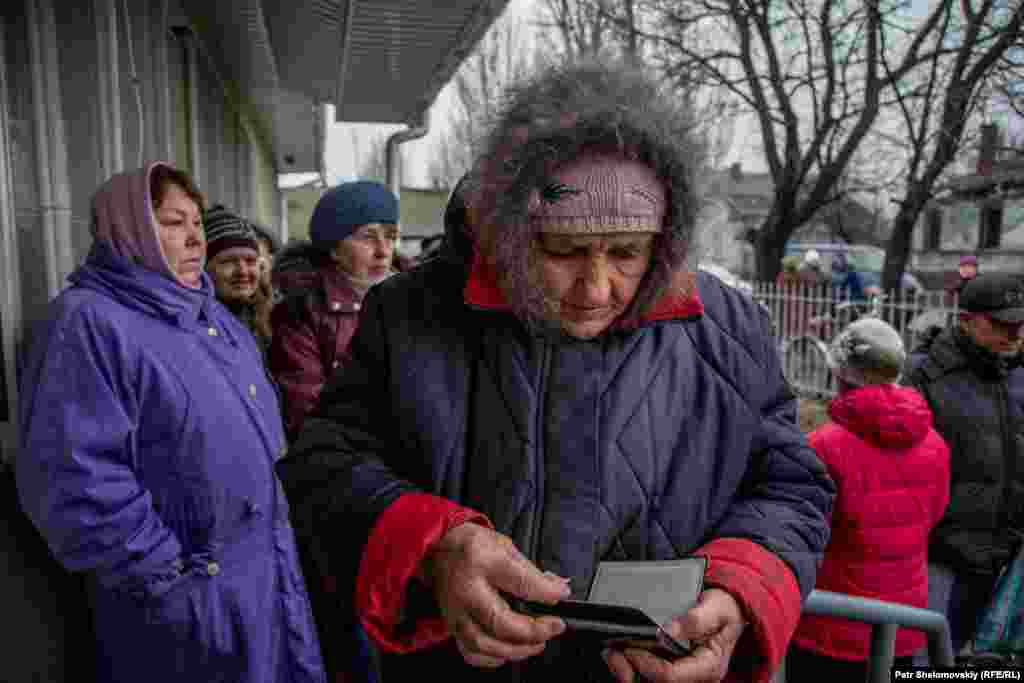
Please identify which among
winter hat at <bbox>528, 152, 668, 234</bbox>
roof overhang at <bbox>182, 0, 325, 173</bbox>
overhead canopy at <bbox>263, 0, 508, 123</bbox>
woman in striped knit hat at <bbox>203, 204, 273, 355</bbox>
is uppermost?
roof overhang at <bbox>182, 0, 325, 173</bbox>

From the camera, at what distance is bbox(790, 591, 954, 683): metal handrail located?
1897 millimetres

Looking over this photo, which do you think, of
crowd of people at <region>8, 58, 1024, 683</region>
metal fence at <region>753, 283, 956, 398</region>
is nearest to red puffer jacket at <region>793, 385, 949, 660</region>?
crowd of people at <region>8, 58, 1024, 683</region>

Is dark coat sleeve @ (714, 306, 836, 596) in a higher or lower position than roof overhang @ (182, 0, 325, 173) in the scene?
lower

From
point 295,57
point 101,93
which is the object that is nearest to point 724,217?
point 101,93

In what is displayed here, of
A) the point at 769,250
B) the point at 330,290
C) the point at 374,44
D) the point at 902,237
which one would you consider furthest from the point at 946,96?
the point at 330,290

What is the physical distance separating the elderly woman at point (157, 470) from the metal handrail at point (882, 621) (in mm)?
1336

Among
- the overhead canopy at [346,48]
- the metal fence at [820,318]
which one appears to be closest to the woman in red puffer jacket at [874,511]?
the overhead canopy at [346,48]

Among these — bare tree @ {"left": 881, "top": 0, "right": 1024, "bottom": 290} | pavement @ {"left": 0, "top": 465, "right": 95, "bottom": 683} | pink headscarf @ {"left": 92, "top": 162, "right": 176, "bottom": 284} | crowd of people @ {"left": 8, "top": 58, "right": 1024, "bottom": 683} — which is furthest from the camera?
bare tree @ {"left": 881, "top": 0, "right": 1024, "bottom": 290}

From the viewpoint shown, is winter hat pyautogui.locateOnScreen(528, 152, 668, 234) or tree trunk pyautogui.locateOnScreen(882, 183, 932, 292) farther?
tree trunk pyautogui.locateOnScreen(882, 183, 932, 292)

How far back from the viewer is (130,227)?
1945mm

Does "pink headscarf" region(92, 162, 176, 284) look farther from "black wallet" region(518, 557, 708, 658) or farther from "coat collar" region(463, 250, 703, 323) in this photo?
"black wallet" region(518, 557, 708, 658)

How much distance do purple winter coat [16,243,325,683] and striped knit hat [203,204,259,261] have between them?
0.96m

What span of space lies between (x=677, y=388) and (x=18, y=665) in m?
1.70

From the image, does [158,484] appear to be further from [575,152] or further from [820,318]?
[820,318]
